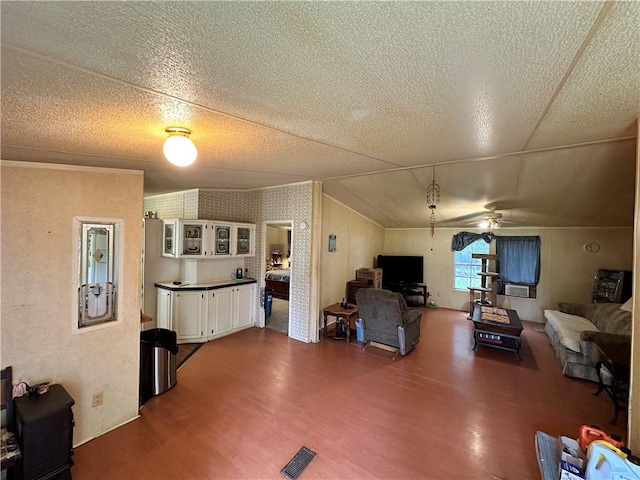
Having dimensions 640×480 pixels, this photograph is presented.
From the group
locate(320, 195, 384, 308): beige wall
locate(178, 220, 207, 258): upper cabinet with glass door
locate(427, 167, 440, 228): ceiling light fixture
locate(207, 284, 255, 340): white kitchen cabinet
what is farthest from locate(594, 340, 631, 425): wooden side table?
locate(178, 220, 207, 258): upper cabinet with glass door

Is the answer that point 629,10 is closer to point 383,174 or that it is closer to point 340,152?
point 340,152

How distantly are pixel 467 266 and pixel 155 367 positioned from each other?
7.15 m

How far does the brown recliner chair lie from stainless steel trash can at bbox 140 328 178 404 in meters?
2.72

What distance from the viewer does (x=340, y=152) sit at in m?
2.58

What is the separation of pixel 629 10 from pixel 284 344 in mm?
4565

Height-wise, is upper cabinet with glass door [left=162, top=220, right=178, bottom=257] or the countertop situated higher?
upper cabinet with glass door [left=162, top=220, right=178, bottom=257]

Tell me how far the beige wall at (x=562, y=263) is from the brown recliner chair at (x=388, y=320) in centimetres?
341

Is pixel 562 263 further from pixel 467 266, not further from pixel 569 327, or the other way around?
pixel 569 327

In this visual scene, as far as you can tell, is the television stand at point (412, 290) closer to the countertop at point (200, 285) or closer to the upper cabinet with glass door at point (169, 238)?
the countertop at point (200, 285)

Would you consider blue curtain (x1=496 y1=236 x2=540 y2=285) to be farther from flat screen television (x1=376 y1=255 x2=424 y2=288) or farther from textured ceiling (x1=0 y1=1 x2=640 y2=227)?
textured ceiling (x1=0 y1=1 x2=640 y2=227)

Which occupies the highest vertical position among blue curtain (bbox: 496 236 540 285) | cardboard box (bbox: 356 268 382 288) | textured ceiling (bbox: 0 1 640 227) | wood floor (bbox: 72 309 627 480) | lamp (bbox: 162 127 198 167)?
textured ceiling (bbox: 0 1 640 227)

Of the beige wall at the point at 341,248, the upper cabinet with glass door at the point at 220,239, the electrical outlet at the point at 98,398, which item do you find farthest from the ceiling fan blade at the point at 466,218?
the electrical outlet at the point at 98,398

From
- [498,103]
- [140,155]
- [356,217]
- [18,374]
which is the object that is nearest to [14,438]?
[18,374]

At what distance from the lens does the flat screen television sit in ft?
24.4
